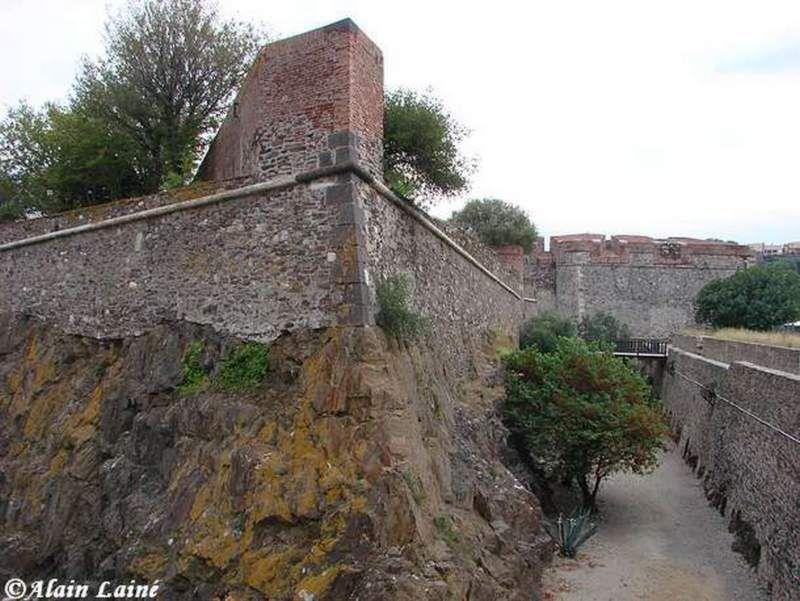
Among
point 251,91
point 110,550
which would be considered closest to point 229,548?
point 110,550

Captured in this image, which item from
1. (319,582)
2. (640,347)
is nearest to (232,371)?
(319,582)

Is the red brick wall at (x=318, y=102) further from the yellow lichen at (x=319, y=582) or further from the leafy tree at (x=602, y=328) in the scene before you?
the leafy tree at (x=602, y=328)

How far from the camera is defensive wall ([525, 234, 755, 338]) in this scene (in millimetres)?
29578

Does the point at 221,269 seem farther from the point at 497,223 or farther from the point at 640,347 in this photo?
the point at 640,347

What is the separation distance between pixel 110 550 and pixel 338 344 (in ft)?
12.7

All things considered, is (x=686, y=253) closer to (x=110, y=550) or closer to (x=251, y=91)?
(x=251, y=91)

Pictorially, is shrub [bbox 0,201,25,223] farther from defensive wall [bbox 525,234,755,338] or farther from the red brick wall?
defensive wall [bbox 525,234,755,338]

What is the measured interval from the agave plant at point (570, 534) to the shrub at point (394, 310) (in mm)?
5275

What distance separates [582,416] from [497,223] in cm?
1462

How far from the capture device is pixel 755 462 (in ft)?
38.0

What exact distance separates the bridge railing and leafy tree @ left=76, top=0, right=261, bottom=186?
18395 mm

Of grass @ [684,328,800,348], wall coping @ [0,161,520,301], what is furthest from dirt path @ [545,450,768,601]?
wall coping @ [0,161,520,301]

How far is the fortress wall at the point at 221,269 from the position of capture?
838cm

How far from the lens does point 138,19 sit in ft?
47.0
